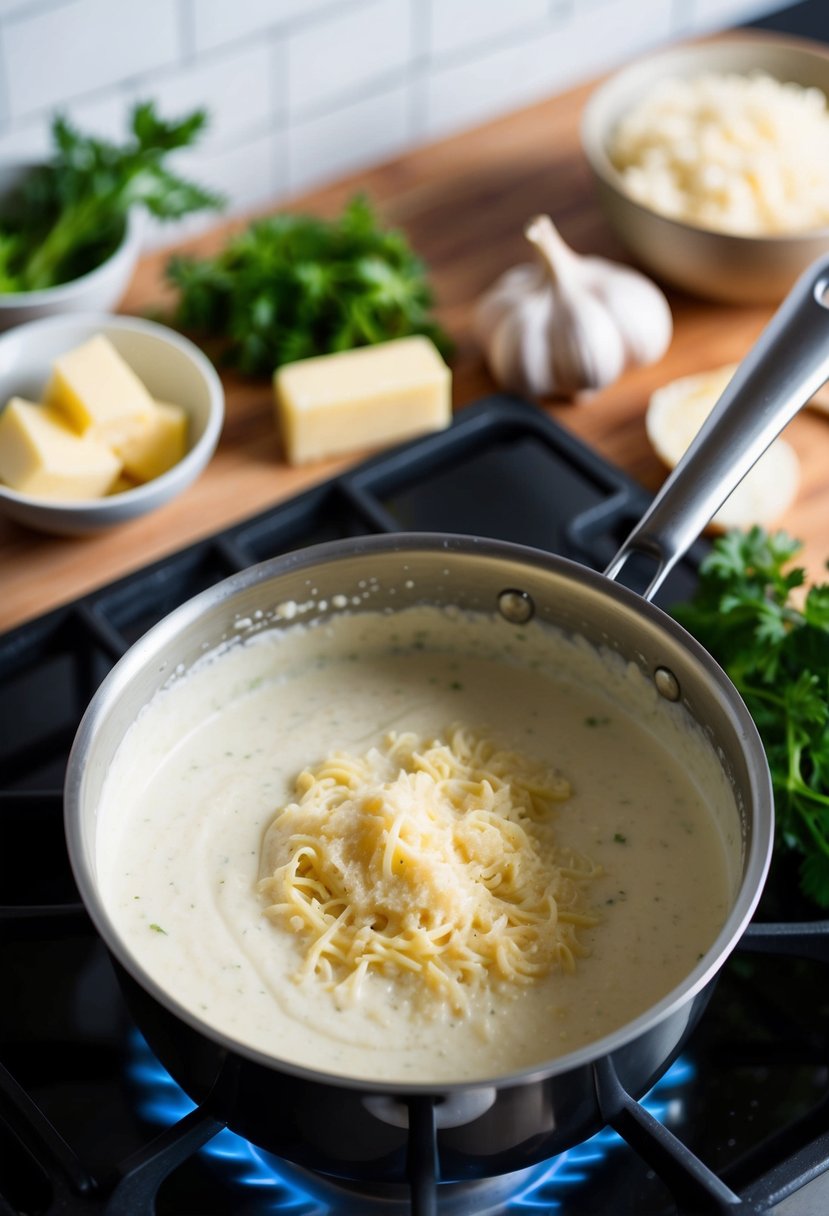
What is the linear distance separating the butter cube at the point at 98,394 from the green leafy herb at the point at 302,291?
0.62 ft

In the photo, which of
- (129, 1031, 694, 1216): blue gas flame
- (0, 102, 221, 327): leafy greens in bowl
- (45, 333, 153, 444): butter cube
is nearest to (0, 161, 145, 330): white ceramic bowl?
(0, 102, 221, 327): leafy greens in bowl

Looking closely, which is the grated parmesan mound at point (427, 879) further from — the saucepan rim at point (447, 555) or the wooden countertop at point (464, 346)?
the wooden countertop at point (464, 346)

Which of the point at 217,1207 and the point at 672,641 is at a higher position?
the point at 672,641

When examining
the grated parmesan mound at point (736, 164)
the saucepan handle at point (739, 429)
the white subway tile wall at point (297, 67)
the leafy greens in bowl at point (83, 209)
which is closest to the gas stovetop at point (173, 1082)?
the saucepan handle at point (739, 429)

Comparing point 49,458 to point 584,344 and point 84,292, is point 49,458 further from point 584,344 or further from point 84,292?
point 584,344

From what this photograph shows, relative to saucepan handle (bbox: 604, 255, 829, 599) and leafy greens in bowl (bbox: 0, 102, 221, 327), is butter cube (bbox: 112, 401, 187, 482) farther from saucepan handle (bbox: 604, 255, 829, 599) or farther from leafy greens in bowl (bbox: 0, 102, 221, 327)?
saucepan handle (bbox: 604, 255, 829, 599)

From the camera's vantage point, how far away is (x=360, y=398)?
1.52 m

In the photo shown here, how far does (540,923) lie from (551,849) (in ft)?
0.28

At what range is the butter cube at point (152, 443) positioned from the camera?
1466 mm

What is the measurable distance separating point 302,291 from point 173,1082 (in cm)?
87

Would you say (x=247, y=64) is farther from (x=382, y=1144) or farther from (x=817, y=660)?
(x=382, y=1144)

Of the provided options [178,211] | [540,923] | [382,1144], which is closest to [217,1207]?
[382,1144]

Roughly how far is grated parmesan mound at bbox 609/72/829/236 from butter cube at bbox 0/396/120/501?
2.31 ft

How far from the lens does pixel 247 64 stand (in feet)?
5.96
